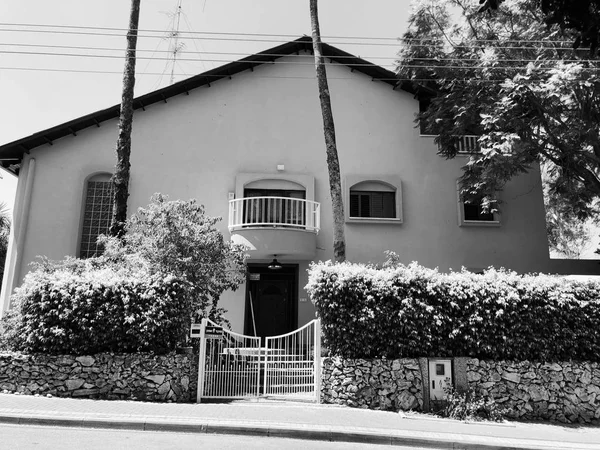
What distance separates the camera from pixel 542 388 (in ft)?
31.0

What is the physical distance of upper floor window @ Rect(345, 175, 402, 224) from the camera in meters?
16.1

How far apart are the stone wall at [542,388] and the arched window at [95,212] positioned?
11964 millimetres

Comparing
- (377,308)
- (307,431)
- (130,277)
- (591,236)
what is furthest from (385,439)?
(591,236)

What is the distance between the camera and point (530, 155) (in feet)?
42.1

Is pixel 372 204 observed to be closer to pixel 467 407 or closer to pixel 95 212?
pixel 467 407

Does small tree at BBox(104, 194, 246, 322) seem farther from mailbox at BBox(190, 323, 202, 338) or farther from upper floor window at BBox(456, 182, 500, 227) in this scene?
upper floor window at BBox(456, 182, 500, 227)

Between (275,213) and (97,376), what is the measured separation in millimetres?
7485

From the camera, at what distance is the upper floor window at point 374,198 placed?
53.0 feet

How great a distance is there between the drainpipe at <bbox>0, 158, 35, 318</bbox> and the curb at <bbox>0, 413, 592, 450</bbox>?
831cm

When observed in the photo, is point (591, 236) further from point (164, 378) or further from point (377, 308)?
point (164, 378)

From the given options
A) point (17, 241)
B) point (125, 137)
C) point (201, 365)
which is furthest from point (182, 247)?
point (17, 241)

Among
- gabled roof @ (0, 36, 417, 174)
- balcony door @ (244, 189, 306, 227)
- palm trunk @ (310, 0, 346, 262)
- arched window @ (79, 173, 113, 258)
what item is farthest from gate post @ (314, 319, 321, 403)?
gabled roof @ (0, 36, 417, 174)

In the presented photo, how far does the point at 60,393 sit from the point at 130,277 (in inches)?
101

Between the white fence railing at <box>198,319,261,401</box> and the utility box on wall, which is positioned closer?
the utility box on wall
